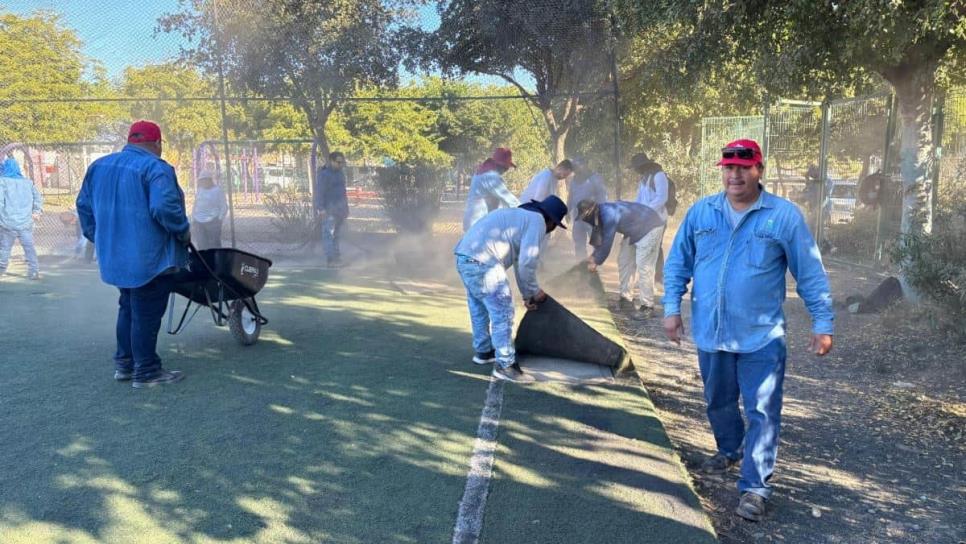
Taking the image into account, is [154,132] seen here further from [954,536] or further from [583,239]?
[583,239]

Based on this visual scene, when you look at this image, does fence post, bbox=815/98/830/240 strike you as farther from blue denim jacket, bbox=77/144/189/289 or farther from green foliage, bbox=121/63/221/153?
green foliage, bbox=121/63/221/153

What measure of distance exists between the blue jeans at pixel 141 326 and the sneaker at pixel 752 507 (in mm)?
4074

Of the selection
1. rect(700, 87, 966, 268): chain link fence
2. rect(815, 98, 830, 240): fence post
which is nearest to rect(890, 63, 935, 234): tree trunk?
rect(700, 87, 966, 268): chain link fence

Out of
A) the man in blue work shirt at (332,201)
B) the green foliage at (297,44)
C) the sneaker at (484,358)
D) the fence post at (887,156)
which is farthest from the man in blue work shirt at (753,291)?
the green foliage at (297,44)

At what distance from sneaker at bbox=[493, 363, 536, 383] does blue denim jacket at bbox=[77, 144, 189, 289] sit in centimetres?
254

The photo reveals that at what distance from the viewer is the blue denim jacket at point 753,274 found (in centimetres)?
326

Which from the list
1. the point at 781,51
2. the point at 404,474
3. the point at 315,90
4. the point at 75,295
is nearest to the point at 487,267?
the point at 404,474

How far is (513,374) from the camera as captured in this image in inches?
207

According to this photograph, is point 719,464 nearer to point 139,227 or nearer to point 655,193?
point 139,227

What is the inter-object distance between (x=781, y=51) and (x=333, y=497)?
6.45 meters

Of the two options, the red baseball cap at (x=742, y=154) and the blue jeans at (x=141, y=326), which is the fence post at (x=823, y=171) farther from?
the blue jeans at (x=141, y=326)

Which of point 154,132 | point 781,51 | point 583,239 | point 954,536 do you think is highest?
point 781,51

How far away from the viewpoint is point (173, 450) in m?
3.94

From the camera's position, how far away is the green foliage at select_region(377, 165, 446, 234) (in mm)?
15883
